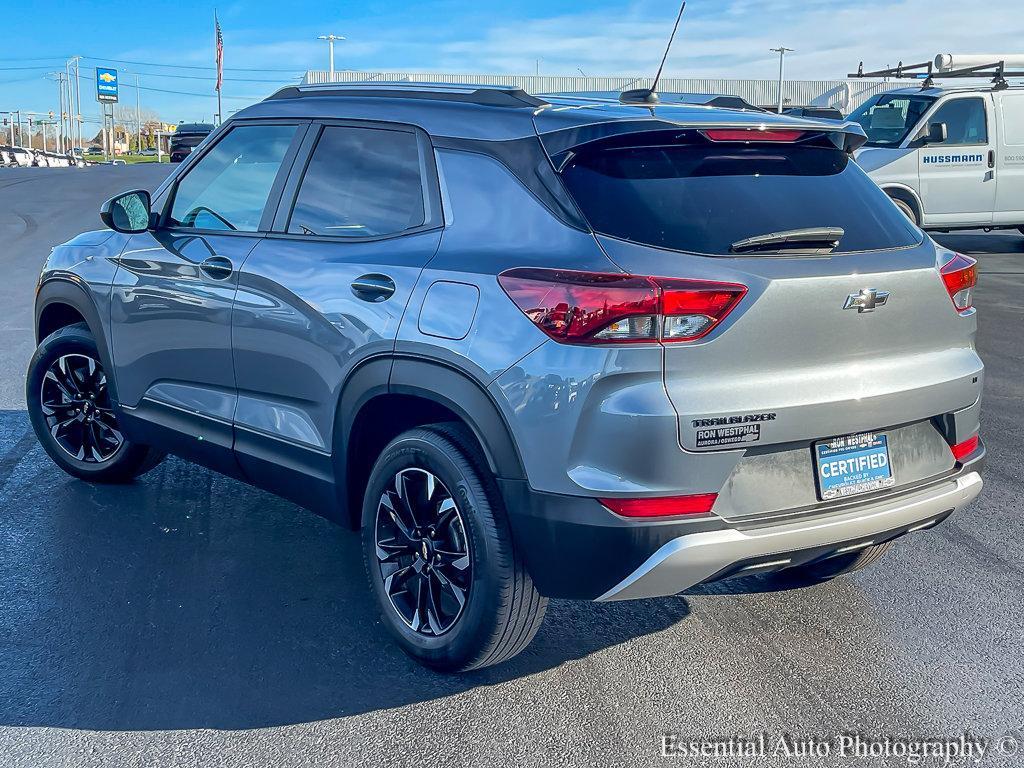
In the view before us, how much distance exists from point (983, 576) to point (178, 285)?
3.47 meters

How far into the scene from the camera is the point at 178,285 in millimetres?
4496

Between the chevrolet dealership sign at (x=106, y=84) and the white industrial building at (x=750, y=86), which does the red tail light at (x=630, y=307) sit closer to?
the white industrial building at (x=750, y=86)

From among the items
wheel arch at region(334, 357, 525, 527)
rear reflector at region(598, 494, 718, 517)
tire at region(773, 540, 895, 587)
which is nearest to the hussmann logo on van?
tire at region(773, 540, 895, 587)

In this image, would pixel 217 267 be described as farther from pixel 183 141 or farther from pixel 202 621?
pixel 183 141

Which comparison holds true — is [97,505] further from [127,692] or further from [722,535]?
[722,535]

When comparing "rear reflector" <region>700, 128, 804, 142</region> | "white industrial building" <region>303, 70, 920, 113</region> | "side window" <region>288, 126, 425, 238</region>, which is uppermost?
"white industrial building" <region>303, 70, 920, 113</region>

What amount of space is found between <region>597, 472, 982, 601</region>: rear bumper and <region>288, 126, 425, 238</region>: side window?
1.37 m

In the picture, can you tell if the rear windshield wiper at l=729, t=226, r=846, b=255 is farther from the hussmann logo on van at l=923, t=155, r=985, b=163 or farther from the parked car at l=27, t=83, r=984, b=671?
the hussmann logo on van at l=923, t=155, r=985, b=163

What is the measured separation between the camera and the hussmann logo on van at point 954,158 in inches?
591

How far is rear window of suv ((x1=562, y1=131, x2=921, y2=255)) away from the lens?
312 cm

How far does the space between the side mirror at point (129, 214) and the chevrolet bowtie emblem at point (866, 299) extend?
3096mm

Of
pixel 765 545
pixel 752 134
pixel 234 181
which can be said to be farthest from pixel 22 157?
pixel 765 545

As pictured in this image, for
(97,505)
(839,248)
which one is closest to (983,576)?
(839,248)

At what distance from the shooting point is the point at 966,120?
15.2 meters
